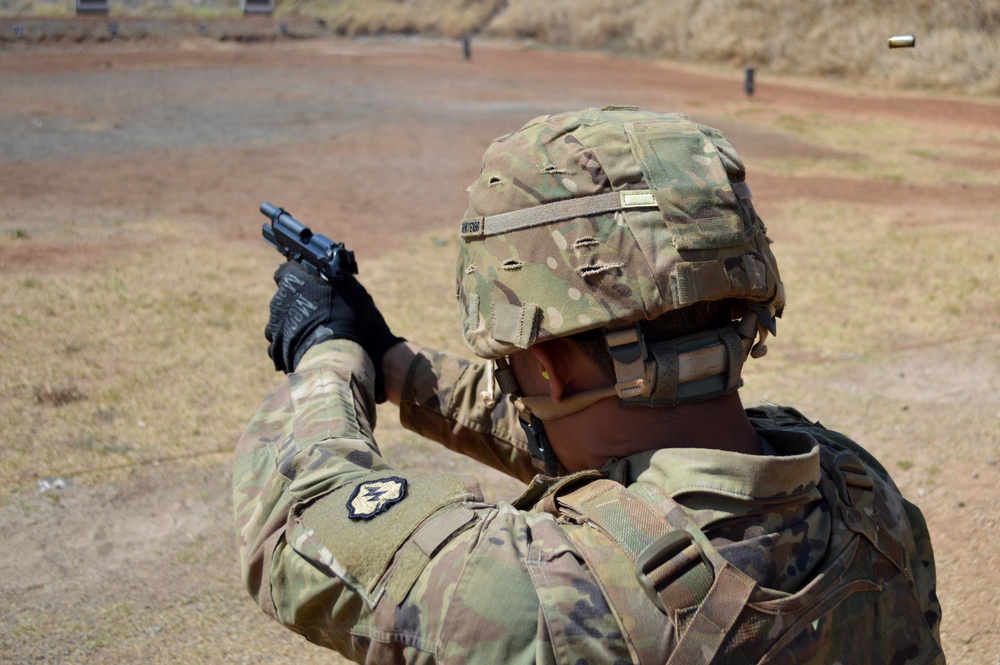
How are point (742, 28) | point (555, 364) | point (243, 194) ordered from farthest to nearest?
point (742, 28) < point (243, 194) < point (555, 364)

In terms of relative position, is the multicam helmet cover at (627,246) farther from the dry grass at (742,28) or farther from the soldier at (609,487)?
the dry grass at (742,28)

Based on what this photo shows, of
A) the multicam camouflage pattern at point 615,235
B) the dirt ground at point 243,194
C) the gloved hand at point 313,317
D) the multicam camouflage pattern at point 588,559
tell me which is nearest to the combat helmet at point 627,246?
the multicam camouflage pattern at point 615,235

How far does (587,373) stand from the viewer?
1.84 meters

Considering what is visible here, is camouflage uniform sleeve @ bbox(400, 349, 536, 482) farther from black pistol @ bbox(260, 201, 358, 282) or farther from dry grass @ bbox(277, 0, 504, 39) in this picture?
dry grass @ bbox(277, 0, 504, 39)

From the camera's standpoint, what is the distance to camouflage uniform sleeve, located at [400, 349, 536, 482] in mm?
2564

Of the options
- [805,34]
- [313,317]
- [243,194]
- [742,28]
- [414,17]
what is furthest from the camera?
[414,17]

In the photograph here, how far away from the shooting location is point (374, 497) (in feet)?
5.58

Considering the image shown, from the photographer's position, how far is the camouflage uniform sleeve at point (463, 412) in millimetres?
2564

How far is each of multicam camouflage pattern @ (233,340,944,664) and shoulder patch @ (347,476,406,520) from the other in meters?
0.01

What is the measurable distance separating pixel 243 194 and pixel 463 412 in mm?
6657

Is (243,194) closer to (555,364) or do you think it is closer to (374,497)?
(555,364)

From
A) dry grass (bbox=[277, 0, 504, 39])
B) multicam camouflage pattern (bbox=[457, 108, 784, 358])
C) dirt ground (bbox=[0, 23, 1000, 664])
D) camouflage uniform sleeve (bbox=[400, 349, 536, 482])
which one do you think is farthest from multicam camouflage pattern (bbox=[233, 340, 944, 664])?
dry grass (bbox=[277, 0, 504, 39])

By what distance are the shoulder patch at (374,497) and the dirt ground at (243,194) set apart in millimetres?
1305

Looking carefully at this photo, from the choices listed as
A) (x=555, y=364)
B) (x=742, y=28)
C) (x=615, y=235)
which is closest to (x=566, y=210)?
(x=615, y=235)
